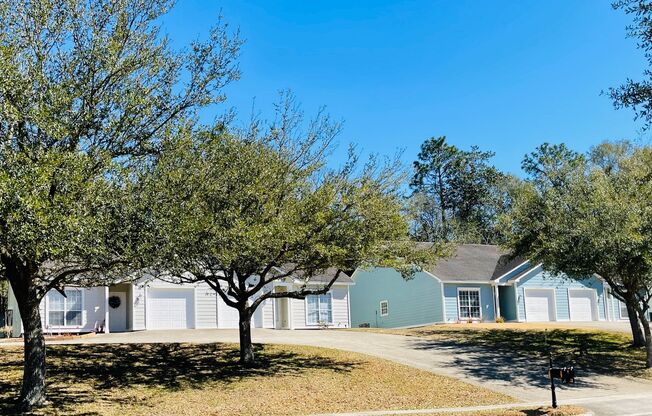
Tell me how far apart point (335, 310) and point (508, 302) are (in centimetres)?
1108

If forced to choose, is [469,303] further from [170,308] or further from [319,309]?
[170,308]

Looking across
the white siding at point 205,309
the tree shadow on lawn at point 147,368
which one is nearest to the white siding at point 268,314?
the white siding at point 205,309

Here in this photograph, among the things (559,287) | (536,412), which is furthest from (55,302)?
(559,287)

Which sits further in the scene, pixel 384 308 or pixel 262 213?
pixel 384 308

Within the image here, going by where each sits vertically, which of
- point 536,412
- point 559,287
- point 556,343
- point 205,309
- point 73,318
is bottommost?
point 536,412

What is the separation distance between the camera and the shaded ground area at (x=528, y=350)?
22.4 metres

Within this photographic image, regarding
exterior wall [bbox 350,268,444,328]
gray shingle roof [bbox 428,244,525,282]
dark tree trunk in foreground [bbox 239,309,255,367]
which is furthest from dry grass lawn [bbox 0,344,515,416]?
gray shingle roof [bbox 428,244,525,282]

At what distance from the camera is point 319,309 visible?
37969mm

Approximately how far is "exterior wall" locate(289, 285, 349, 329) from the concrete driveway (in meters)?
5.40

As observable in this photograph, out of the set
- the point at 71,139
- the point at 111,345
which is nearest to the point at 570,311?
the point at 111,345

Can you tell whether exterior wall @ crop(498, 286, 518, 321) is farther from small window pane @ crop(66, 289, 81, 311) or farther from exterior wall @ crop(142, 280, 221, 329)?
small window pane @ crop(66, 289, 81, 311)

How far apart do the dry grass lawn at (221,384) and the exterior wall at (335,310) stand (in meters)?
13.3

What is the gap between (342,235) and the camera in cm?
1955

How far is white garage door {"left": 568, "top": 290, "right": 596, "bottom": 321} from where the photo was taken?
Result: 4291cm
